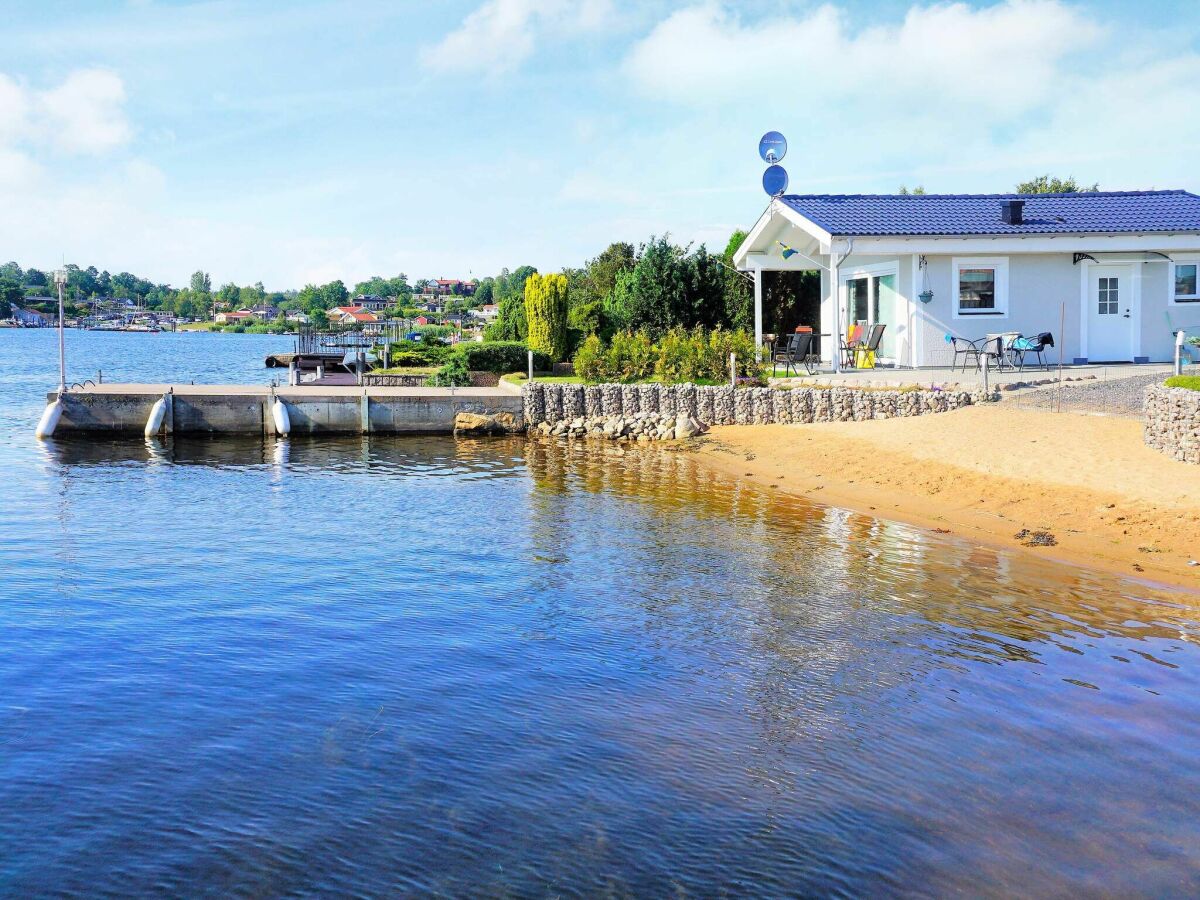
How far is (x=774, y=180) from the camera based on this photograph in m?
28.5

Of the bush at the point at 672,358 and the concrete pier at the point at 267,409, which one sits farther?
the concrete pier at the point at 267,409

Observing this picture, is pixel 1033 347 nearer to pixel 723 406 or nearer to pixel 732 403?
pixel 732 403

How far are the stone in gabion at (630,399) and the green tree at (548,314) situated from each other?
9276mm

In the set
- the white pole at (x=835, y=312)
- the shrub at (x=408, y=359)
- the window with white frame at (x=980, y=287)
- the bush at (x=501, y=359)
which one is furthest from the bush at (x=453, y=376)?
the window with white frame at (x=980, y=287)

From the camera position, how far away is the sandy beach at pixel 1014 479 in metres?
12.6

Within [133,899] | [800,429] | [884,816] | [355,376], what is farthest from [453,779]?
[355,376]

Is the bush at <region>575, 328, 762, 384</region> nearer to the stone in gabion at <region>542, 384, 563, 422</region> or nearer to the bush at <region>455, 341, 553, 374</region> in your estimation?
the stone in gabion at <region>542, 384, 563, 422</region>

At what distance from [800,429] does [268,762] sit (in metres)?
17.3

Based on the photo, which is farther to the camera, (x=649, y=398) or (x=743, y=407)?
(x=649, y=398)

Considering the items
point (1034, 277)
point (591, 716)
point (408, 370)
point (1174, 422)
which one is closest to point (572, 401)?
point (1034, 277)

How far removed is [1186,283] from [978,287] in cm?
493

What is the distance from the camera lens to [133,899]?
5.65m

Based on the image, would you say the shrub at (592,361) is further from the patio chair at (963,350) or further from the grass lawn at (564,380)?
the patio chair at (963,350)

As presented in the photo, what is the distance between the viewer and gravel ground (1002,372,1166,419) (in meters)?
18.9
